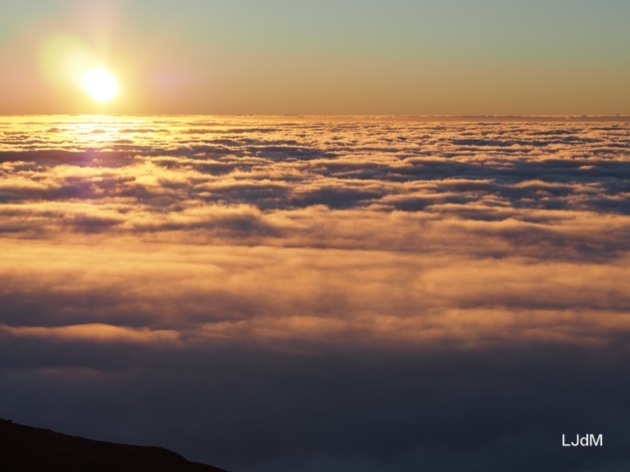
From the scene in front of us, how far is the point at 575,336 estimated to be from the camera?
→ 4697cm

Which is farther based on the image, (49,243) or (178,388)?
(49,243)

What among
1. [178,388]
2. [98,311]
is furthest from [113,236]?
[178,388]

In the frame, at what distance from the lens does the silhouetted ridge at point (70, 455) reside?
14773mm

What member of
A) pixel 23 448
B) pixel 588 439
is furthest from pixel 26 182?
pixel 23 448

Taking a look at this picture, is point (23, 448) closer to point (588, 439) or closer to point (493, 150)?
point (588, 439)

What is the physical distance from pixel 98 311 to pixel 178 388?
1702cm

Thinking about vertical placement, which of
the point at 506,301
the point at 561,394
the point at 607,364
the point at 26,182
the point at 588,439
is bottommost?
the point at 588,439

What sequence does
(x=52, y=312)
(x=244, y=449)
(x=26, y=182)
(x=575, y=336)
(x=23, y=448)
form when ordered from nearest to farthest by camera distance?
(x=23, y=448), (x=244, y=449), (x=575, y=336), (x=52, y=312), (x=26, y=182)

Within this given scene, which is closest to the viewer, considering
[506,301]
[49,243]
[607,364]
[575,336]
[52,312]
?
[607,364]

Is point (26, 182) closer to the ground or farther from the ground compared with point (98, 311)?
farther from the ground

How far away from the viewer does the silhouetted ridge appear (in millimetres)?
14773

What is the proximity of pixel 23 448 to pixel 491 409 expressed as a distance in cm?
2453

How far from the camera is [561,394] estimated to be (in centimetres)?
3756

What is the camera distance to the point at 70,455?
15516mm
